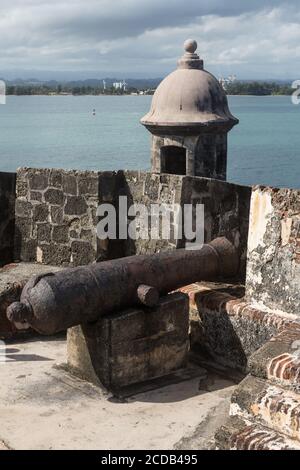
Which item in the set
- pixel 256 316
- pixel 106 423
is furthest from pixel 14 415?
pixel 256 316

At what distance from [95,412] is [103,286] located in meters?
0.80

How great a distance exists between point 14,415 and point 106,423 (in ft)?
1.91

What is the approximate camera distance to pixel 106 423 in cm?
439

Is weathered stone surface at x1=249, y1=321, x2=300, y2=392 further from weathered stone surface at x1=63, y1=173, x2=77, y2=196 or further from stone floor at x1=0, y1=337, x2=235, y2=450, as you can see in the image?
weathered stone surface at x1=63, y1=173, x2=77, y2=196

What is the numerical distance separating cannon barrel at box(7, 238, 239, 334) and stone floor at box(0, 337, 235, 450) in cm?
49

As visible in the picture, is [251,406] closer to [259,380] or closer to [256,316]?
[259,380]

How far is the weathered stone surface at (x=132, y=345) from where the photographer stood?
484 centimetres

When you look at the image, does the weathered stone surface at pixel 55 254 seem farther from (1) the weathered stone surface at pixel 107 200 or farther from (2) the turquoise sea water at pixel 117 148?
(2) the turquoise sea water at pixel 117 148

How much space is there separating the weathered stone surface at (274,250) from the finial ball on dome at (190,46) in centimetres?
385

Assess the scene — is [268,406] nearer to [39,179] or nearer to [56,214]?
[56,214]

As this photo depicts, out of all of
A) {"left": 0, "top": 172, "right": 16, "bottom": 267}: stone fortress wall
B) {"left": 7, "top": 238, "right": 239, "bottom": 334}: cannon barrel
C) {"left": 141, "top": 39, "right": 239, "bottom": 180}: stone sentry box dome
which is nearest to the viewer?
{"left": 7, "top": 238, "right": 239, "bottom": 334}: cannon barrel

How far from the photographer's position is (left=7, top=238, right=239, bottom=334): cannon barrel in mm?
4586

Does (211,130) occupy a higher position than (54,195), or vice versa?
(211,130)

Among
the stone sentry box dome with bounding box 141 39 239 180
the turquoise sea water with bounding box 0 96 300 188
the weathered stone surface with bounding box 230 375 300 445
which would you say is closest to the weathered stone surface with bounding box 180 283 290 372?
the weathered stone surface with bounding box 230 375 300 445
